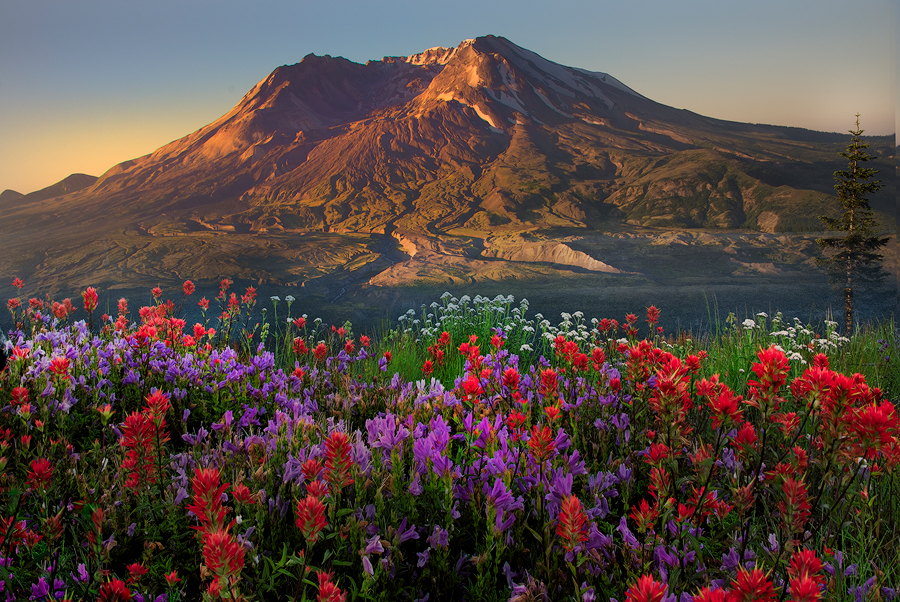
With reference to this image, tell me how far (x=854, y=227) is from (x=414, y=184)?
777 inches

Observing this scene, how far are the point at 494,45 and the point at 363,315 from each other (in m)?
36.2

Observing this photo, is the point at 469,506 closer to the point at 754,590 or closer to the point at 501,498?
the point at 501,498

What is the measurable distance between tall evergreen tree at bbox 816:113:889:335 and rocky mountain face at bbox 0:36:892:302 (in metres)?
5.84

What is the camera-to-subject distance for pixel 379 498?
4.27ft

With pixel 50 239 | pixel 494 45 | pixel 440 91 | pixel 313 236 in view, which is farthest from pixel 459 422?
pixel 494 45

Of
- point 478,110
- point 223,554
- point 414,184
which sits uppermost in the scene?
point 478,110

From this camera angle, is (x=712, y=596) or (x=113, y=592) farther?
(x=113, y=592)

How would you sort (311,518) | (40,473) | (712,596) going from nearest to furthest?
(712,596)
(311,518)
(40,473)

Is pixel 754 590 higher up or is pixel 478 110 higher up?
pixel 478 110

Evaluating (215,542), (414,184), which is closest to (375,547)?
(215,542)

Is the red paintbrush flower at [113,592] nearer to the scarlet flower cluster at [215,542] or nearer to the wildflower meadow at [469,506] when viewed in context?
the wildflower meadow at [469,506]

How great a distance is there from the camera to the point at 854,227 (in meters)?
10.8

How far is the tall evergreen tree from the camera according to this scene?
9873 mm

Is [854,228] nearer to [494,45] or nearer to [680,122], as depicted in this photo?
[680,122]
